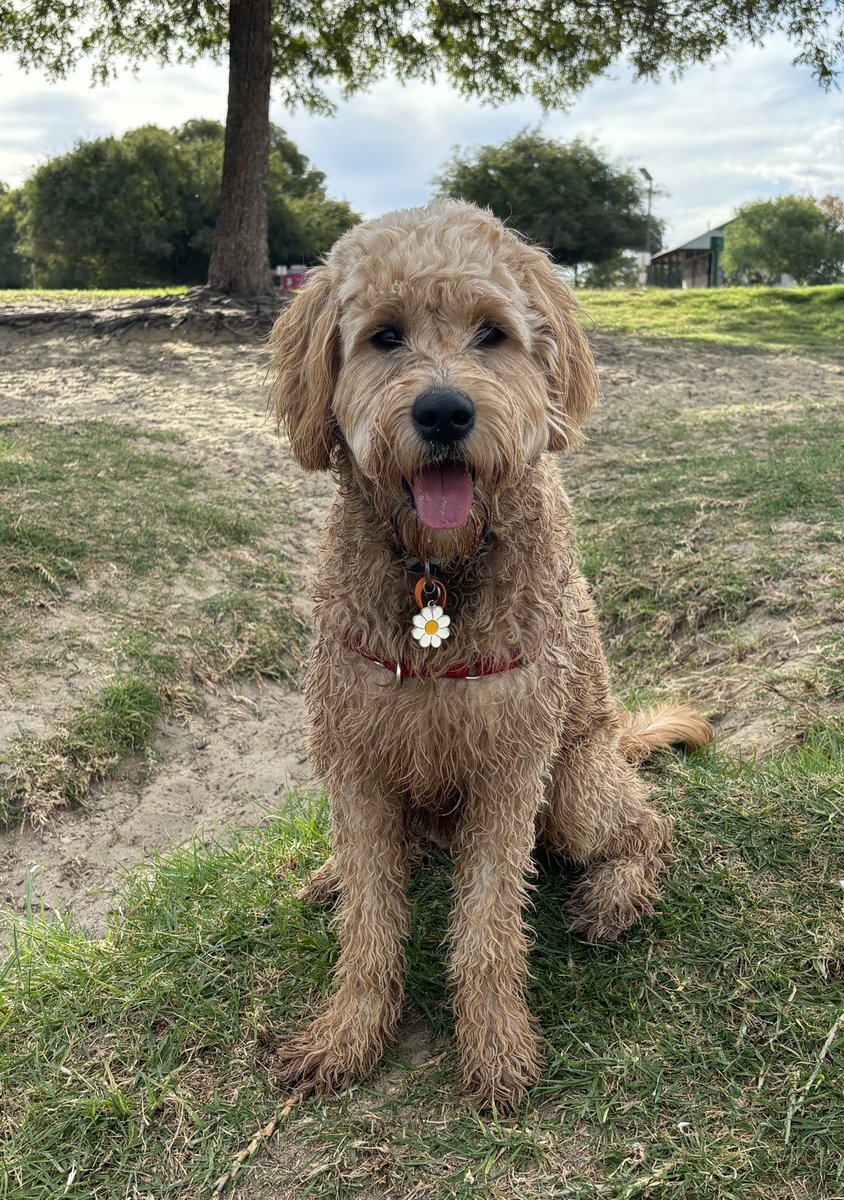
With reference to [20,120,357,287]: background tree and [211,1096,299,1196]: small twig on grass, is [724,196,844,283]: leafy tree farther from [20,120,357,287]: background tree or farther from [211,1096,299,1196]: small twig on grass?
[211,1096,299,1196]: small twig on grass

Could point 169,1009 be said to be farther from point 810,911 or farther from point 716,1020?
point 810,911

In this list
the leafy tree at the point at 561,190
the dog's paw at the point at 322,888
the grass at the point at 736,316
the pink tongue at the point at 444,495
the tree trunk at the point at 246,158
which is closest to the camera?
the pink tongue at the point at 444,495

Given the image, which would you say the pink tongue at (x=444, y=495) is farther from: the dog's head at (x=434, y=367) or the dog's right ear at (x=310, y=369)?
the dog's right ear at (x=310, y=369)

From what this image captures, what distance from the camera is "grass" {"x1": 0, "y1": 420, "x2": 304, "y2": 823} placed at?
498cm

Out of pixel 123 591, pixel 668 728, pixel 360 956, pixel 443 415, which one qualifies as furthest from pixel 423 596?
pixel 123 591

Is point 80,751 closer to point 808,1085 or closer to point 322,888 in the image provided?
point 322,888

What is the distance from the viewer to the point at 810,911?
10.4 ft

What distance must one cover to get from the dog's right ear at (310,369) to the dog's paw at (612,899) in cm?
170

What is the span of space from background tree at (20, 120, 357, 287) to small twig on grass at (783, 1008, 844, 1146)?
43.0 metres

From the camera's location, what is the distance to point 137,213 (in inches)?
1683

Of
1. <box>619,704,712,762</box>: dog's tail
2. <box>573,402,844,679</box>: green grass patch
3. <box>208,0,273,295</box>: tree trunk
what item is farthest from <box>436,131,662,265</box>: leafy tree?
<box>619,704,712,762</box>: dog's tail

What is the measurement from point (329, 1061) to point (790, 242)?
6348 cm

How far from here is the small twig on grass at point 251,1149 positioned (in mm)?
2561

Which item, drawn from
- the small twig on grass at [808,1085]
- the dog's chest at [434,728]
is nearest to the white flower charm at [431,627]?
the dog's chest at [434,728]
